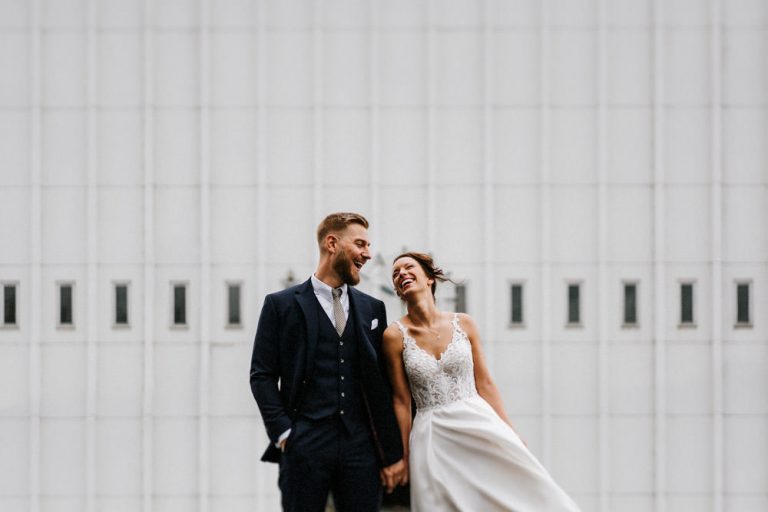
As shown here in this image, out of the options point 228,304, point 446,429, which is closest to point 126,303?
point 228,304

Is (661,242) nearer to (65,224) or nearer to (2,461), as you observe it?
(65,224)

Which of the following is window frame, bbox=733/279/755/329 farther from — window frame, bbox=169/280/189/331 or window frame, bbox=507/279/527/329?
window frame, bbox=169/280/189/331

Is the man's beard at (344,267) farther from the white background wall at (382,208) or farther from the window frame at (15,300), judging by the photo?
the window frame at (15,300)

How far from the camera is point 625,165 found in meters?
12.7

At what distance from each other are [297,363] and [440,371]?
90cm

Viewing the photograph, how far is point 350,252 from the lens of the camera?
4598mm

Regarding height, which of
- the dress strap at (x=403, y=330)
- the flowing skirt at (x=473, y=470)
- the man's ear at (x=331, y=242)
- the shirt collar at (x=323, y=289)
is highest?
the man's ear at (x=331, y=242)

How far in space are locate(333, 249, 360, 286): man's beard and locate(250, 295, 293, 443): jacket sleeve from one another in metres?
0.36

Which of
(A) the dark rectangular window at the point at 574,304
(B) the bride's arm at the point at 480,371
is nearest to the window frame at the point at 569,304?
(A) the dark rectangular window at the point at 574,304

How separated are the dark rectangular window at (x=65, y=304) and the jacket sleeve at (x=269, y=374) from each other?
8.77 m

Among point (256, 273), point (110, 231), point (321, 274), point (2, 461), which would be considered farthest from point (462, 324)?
point (2, 461)

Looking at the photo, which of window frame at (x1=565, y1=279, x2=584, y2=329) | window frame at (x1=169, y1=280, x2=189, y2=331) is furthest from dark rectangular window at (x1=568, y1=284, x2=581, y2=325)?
window frame at (x1=169, y1=280, x2=189, y2=331)

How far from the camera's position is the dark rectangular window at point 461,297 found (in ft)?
41.4

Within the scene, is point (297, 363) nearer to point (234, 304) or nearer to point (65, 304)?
point (234, 304)
